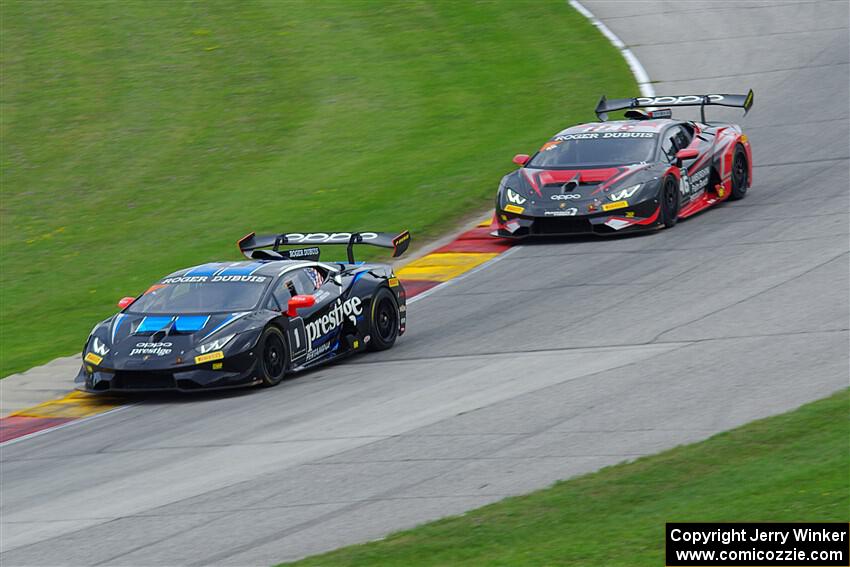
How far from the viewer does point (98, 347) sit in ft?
49.5

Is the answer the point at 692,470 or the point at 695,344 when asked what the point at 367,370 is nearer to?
the point at 695,344

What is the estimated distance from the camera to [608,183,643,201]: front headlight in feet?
66.6

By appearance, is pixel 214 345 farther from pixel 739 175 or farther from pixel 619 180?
pixel 739 175

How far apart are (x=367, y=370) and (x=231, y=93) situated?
1685 cm

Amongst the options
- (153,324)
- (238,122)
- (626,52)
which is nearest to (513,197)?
(153,324)

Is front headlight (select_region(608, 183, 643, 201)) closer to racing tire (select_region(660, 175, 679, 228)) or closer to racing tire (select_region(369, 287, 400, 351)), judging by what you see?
racing tire (select_region(660, 175, 679, 228))

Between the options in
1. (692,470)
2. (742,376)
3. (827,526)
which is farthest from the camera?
(742,376)

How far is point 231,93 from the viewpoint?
103ft

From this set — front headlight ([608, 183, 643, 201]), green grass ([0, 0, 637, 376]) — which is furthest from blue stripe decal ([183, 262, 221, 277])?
front headlight ([608, 183, 643, 201])

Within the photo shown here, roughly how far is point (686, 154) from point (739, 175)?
6.50 feet

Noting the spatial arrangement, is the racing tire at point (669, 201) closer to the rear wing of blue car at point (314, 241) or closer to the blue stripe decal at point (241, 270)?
the rear wing of blue car at point (314, 241)

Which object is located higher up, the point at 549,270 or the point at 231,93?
the point at 231,93

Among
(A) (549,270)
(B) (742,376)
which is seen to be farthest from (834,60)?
(B) (742,376)

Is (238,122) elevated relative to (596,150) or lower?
elevated
